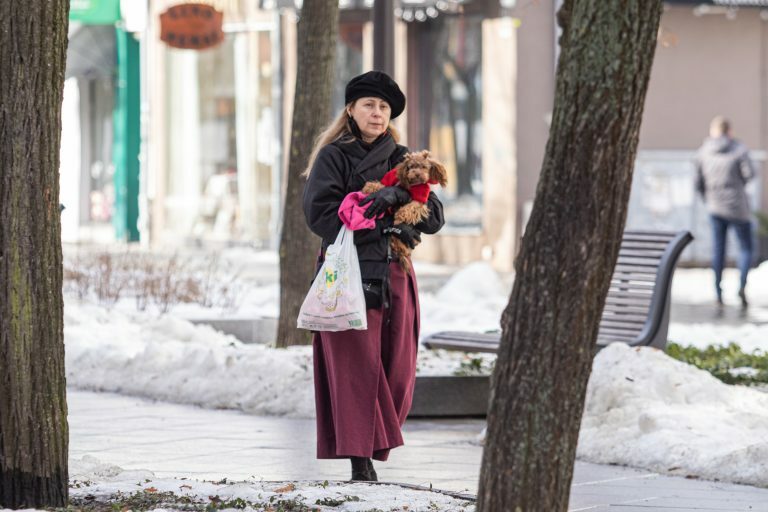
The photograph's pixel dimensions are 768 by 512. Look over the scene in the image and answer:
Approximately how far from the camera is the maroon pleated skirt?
648 cm

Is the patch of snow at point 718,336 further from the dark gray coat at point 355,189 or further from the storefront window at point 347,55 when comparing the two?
the storefront window at point 347,55

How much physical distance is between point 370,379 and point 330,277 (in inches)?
17.4

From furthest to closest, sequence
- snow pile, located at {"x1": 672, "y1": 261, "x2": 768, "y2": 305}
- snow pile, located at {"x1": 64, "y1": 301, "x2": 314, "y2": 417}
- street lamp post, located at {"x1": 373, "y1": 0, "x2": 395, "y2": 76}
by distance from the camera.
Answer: snow pile, located at {"x1": 672, "y1": 261, "x2": 768, "y2": 305}, street lamp post, located at {"x1": 373, "y1": 0, "x2": 395, "y2": 76}, snow pile, located at {"x1": 64, "y1": 301, "x2": 314, "y2": 417}

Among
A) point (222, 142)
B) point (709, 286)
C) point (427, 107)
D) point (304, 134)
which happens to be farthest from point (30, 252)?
point (222, 142)

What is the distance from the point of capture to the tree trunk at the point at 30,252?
207 inches

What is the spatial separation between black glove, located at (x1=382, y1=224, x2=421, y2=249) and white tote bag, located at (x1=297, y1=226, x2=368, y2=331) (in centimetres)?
17

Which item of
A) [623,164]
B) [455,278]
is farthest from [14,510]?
[455,278]

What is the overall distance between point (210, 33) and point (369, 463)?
1798cm

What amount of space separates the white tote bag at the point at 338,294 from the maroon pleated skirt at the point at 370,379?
15cm

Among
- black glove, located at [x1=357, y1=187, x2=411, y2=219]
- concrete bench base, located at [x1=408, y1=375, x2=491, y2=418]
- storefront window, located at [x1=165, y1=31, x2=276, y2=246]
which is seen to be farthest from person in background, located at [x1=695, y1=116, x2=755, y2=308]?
black glove, located at [x1=357, y1=187, x2=411, y2=219]

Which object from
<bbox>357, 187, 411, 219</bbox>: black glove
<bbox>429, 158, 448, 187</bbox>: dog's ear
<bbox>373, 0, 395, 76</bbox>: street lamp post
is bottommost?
<bbox>357, 187, 411, 219</bbox>: black glove

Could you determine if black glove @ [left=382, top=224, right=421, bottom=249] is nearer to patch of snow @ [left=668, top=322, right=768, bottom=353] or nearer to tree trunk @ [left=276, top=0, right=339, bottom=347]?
tree trunk @ [left=276, top=0, right=339, bottom=347]

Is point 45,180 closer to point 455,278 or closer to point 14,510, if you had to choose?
point 14,510

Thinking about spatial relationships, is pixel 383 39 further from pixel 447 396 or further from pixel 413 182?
pixel 413 182
